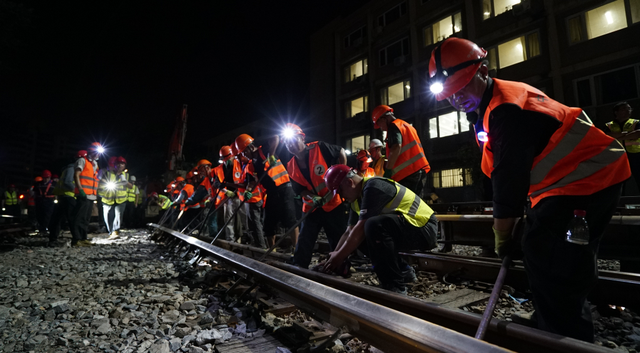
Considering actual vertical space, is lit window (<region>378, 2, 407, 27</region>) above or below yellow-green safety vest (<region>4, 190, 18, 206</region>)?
above

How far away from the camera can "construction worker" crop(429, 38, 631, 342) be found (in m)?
1.43

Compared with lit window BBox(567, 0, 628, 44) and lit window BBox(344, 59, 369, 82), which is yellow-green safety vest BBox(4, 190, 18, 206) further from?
lit window BBox(567, 0, 628, 44)

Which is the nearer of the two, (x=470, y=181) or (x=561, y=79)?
(x=561, y=79)

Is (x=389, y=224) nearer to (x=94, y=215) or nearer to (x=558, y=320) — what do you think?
(x=558, y=320)

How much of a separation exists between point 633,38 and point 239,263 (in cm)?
1637

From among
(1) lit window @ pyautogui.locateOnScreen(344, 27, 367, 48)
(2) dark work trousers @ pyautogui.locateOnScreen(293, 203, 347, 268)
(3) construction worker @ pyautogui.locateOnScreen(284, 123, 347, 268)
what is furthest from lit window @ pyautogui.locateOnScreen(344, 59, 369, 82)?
(2) dark work trousers @ pyautogui.locateOnScreen(293, 203, 347, 268)

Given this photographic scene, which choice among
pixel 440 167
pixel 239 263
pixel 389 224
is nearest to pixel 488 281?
pixel 389 224

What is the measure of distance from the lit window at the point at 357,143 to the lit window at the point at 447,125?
4649mm

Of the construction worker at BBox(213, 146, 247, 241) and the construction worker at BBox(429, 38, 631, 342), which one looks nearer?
the construction worker at BBox(429, 38, 631, 342)

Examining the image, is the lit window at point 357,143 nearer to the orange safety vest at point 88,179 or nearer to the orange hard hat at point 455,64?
the orange safety vest at point 88,179

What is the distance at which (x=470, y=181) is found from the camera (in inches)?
608

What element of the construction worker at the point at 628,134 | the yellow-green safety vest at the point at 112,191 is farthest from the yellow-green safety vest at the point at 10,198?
the construction worker at the point at 628,134

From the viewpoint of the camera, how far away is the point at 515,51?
15023 millimetres

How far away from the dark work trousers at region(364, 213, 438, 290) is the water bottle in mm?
1390
